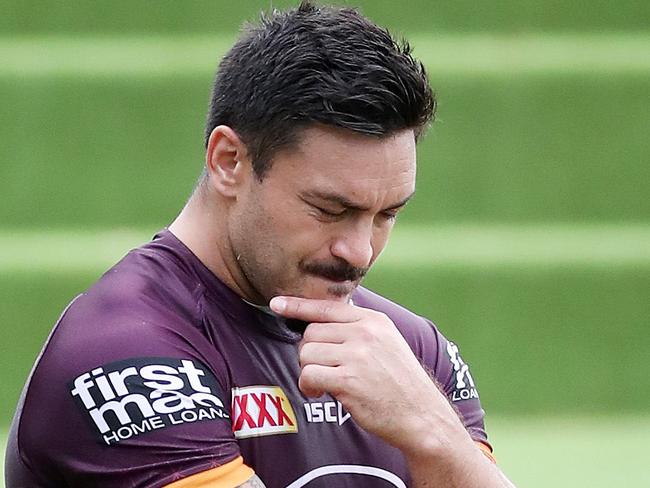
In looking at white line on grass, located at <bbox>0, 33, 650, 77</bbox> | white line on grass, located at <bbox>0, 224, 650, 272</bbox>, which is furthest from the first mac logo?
white line on grass, located at <bbox>0, 33, 650, 77</bbox>

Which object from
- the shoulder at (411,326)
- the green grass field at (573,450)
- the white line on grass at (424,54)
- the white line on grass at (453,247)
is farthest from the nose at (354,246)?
the white line on grass at (424,54)

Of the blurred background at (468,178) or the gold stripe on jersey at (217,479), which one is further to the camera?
the blurred background at (468,178)

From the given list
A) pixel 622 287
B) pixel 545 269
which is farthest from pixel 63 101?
pixel 622 287

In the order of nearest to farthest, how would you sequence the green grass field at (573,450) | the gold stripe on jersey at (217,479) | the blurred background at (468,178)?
the gold stripe on jersey at (217,479) → the green grass field at (573,450) → the blurred background at (468,178)

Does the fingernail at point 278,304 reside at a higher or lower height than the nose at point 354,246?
lower

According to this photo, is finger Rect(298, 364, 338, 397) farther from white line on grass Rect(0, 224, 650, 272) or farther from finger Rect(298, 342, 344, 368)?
white line on grass Rect(0, 224, 650, 272)

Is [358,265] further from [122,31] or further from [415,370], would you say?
[122,31]

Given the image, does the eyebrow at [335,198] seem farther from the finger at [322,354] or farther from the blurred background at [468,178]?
the blurred background at [468,178]

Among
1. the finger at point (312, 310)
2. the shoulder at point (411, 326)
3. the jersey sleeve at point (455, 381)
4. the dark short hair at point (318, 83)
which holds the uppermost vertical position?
the dark short hair at point (318, 83)

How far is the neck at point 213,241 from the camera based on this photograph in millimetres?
1328

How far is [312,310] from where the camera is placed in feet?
4.17

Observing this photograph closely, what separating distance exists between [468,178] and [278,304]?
2392 millimetres

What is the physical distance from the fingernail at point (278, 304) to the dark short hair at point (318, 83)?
0.13 meters

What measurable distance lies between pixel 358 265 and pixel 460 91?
8.33 feet
